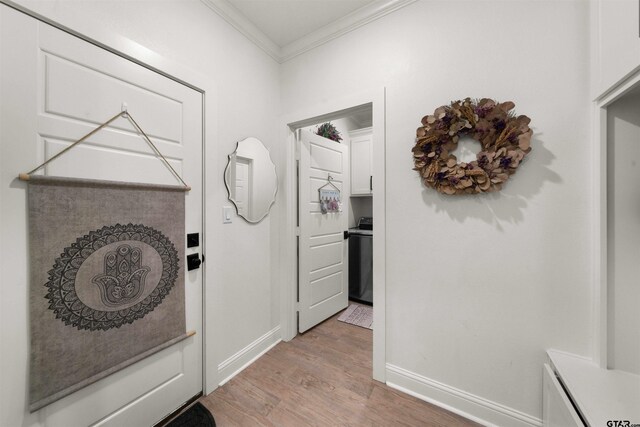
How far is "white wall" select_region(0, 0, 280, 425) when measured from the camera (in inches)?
41.6

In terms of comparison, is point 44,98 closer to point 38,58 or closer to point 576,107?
point 38,58

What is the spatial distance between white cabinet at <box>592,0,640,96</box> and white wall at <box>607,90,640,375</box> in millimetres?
168

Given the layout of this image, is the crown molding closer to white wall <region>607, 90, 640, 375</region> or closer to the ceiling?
the ceiling

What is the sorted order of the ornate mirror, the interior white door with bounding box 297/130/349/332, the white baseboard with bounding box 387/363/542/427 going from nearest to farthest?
the white baseboard with bounding box 387/363/542/427 → the ornate mirror → the interior white door with bounding box 297/130/349/332

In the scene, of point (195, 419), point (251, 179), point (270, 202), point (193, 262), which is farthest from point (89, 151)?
point (195, 419)

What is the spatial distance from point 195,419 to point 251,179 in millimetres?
1629

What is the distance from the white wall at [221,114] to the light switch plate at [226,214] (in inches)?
1.6

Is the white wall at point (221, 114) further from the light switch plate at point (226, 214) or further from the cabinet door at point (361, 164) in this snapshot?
the cabinet door at point (361, 164)

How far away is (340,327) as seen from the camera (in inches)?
102

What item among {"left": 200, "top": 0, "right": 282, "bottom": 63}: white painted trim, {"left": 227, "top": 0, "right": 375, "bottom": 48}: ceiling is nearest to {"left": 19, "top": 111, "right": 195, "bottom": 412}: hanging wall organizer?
{"left": 200, "top": 0, "right": 282, "bottom": 63}: white painted trim

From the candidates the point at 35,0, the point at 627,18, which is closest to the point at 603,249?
the point at 627,18

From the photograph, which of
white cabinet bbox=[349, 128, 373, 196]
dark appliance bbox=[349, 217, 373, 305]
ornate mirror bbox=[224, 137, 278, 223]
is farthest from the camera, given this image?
white cabinet bbox=[349, 128, 373, 196]

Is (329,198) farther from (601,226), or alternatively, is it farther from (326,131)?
(601,226)

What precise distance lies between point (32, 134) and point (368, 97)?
183 centimetres
